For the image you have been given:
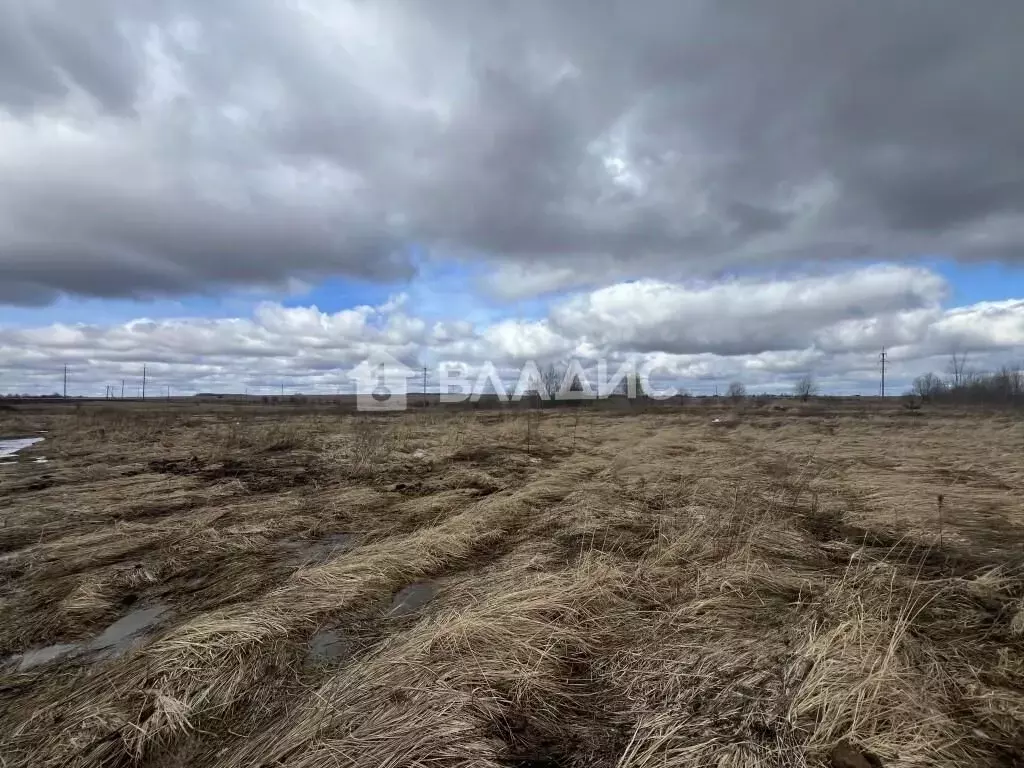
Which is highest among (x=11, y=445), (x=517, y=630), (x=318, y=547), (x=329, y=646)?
(x=517, y=630)

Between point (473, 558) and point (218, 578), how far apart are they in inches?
118

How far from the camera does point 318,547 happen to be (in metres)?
7.19

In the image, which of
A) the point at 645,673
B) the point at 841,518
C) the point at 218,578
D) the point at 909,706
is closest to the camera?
the point at 909,706

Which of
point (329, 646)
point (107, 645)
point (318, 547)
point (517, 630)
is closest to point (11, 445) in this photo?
point (318, 547)

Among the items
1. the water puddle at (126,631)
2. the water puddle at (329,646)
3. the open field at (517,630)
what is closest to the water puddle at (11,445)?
the open field at (517,630)

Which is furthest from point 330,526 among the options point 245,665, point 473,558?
point 245,665

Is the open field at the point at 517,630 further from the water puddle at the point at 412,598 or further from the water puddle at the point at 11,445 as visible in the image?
the water puddle at the point at 11,445

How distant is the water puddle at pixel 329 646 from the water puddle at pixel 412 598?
23.0 inches

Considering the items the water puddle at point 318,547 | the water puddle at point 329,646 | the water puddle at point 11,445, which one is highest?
the water puddle at point 329,646

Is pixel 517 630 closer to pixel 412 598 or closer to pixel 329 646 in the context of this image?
pixel 329 646

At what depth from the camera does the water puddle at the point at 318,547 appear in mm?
6543

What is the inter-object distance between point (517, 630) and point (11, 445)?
98.2ft

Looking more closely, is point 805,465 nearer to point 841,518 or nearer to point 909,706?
point 841,518

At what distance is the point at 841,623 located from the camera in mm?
3605
